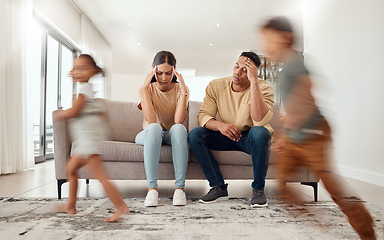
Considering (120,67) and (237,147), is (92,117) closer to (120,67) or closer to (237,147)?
(237,147)

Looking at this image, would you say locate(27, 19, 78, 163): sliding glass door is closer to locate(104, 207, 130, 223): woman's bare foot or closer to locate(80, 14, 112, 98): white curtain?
locate(80, 14, 112, 98): white curtain

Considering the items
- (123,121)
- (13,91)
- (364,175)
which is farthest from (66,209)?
(364,175)

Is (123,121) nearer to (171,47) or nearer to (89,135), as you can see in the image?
(89,135)

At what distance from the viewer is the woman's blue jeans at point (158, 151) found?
1814 millimetres

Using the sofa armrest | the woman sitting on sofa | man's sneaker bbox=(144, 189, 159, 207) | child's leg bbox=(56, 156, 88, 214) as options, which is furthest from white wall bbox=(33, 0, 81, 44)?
man's sneaker bbox=(144, 189, 159, 207)

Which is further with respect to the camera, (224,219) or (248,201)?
(248,201)

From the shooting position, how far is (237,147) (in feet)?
6.58

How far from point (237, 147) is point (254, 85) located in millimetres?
472

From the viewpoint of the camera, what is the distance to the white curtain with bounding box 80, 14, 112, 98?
6112 millimetres

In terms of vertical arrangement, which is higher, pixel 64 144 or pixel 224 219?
pixel 64 144

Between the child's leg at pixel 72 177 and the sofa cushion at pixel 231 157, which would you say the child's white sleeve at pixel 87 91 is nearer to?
the child's leg at pixel 72 177

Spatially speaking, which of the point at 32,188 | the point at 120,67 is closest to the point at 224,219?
the point at 32,188

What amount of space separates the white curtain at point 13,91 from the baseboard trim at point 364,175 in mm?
3509

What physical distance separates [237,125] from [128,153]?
0.75m
